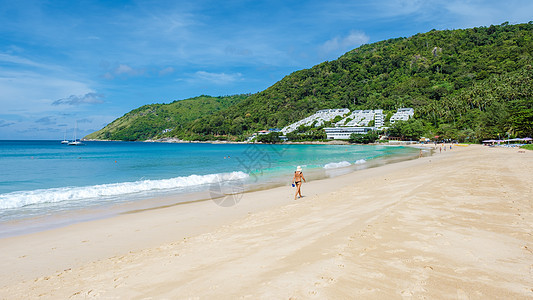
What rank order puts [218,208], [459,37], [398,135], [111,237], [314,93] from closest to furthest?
[111,237], [218,208], [398,135], [459,37], [314,93]

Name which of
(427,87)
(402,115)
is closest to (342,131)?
(402,115)

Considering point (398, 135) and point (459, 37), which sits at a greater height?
point (459, 37)

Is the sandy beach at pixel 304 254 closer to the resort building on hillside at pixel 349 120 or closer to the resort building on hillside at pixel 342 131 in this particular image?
the resort building on hillside at pixel 342 131

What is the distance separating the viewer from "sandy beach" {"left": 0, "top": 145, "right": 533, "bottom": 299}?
3.57 metres

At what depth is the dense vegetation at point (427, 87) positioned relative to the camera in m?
92.8

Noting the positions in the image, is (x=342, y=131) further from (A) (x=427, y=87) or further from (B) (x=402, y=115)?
(A) (x=427, y=87)

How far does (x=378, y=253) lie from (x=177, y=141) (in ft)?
638

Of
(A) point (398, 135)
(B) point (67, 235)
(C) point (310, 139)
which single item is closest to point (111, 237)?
(B) point (67, 235)

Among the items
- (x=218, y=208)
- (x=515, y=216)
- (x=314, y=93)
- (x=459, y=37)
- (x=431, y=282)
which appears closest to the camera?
(x=431, y=282)

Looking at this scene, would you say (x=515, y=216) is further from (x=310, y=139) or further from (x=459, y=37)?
(x=459, y=37)

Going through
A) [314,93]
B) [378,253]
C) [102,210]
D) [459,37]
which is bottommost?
[102,210]

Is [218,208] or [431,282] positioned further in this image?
[218,208]

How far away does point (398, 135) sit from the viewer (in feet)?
354

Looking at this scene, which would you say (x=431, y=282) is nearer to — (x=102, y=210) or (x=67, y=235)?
(x=67, y=235)
